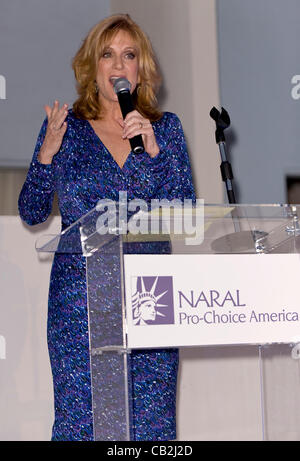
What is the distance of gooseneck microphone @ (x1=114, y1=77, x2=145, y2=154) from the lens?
1.83m

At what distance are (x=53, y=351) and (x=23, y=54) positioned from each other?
1926 millimetres

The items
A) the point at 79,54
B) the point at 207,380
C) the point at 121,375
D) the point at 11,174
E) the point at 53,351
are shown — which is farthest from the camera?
the point at 11,174

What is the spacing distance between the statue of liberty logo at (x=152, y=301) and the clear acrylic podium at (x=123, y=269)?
0.09 feet

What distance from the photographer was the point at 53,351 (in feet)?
6.79

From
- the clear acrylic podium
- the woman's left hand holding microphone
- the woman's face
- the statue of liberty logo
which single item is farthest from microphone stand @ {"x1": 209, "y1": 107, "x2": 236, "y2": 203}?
the statue of liberty logo

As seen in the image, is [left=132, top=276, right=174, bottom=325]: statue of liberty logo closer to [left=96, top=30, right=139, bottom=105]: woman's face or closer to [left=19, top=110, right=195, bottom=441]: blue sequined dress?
[left=19, top=110, right=195, bottom=441]: blue sequined dress

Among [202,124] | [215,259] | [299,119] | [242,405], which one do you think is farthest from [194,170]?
[215,259]

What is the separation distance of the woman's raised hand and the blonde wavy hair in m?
0.22

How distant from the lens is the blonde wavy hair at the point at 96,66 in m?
2.33

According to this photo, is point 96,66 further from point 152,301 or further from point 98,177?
point 152,301

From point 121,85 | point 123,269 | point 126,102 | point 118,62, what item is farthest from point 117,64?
point 123,269

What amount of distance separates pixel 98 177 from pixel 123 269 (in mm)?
675

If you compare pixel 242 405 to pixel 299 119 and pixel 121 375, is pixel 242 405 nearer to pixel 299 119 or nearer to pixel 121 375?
pixel 299 119

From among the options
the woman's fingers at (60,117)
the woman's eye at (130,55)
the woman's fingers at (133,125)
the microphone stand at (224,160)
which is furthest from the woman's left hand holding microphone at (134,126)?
the woman's eye at (130,55)
